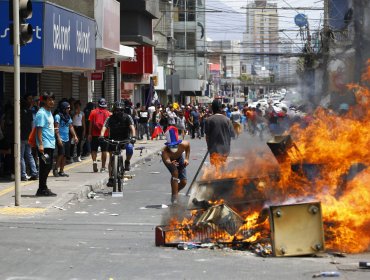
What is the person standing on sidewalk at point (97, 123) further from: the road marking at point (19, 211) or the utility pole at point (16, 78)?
the road marking at point (19, 211)

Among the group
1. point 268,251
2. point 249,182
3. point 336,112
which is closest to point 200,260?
point 268,251

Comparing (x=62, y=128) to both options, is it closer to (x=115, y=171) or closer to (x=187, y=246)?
(x=115, y=171)

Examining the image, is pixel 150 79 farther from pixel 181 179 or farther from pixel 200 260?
pixel 200 260

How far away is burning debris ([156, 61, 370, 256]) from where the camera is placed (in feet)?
28.7

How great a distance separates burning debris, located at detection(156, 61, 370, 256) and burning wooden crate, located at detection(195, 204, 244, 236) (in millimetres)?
11

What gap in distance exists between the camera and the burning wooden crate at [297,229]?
8680 millimetres

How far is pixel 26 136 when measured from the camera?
54.5 ft

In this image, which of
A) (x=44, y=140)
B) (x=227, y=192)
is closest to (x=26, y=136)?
(x=44, y=140)

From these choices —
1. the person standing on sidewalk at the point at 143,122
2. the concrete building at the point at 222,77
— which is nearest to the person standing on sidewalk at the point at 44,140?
the person standing on sidewalk at the point at 143,122

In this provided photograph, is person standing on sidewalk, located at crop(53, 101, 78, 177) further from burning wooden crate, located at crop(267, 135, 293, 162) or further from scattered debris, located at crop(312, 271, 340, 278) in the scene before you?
scattered debris, located at crop(312, 271, 340, 278)

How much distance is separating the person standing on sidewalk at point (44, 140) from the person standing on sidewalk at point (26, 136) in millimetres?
2326

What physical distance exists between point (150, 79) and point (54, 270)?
38.9 meters

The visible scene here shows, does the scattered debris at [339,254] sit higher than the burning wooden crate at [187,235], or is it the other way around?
the burning wooden crate at [187,235]

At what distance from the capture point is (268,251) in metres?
8.93
